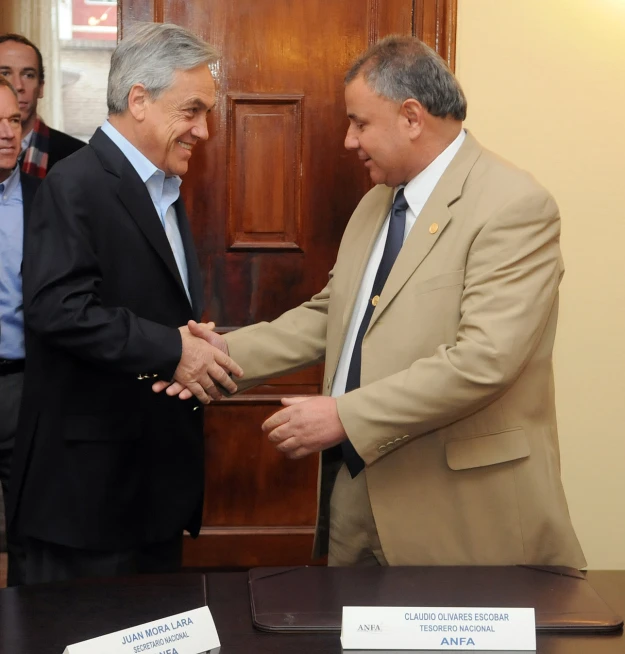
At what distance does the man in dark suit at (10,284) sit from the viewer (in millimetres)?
2846

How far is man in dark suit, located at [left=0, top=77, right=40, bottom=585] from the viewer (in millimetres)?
2846

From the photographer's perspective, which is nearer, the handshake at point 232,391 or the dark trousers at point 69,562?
the handshake at point 232,391

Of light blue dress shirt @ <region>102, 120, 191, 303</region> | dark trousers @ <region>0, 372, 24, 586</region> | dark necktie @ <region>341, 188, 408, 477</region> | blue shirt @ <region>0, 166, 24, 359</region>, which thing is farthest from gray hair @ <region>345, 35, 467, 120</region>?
dark trousers @ <region>0, 372, 24, 586</region>

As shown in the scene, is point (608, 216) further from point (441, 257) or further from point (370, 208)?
point (441, 257)

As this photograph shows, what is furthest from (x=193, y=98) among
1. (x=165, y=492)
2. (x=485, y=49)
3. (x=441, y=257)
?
(x=485, y=49)

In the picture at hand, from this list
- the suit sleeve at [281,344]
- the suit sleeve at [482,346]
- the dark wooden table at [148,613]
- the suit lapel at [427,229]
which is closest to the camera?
the dark wooden table at [148,613]

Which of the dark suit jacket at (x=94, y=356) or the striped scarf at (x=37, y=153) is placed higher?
the striped scarf at (x=37, y=153)

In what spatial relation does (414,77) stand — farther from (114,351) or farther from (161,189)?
(114,351)

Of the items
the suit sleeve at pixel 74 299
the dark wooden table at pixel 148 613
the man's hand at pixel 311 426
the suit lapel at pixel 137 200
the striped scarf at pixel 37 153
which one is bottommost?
the dark wooden table at pixel 148 613

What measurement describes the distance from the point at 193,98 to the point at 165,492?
0.96 m

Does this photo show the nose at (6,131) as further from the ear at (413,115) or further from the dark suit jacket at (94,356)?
the ear at (413,115)

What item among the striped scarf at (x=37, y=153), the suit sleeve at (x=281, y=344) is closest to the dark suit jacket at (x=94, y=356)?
the suit sleeve at (x=281, y=344)

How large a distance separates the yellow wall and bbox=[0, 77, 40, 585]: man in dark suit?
5.02ft

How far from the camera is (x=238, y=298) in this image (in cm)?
344
